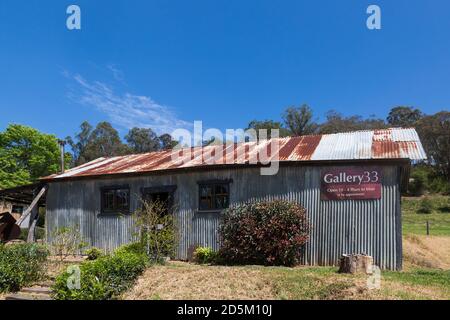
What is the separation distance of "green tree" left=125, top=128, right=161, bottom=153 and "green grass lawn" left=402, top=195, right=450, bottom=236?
41.9 m

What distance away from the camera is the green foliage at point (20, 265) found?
424 inches

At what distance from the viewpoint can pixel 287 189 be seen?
606 inches

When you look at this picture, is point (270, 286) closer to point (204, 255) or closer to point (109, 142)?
point (204, 255)

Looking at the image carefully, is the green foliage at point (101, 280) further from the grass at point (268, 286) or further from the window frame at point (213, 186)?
the window frame at point (213, 186)

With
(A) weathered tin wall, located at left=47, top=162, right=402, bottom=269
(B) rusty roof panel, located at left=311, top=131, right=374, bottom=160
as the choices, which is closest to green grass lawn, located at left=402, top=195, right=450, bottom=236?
(B) rusty roof panel, located at left=311, top=131, right=374, bottom=160

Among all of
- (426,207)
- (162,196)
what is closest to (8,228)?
(162,196)

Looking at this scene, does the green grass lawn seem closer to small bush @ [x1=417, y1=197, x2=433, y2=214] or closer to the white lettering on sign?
small bush @ [x1=417, y1=197, x2=433, y2=214]

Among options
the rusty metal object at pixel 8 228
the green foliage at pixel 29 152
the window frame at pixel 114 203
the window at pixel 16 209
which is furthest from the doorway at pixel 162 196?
the green foliage at pixel 29 152

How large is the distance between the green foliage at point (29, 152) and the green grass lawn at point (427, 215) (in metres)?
37.4
